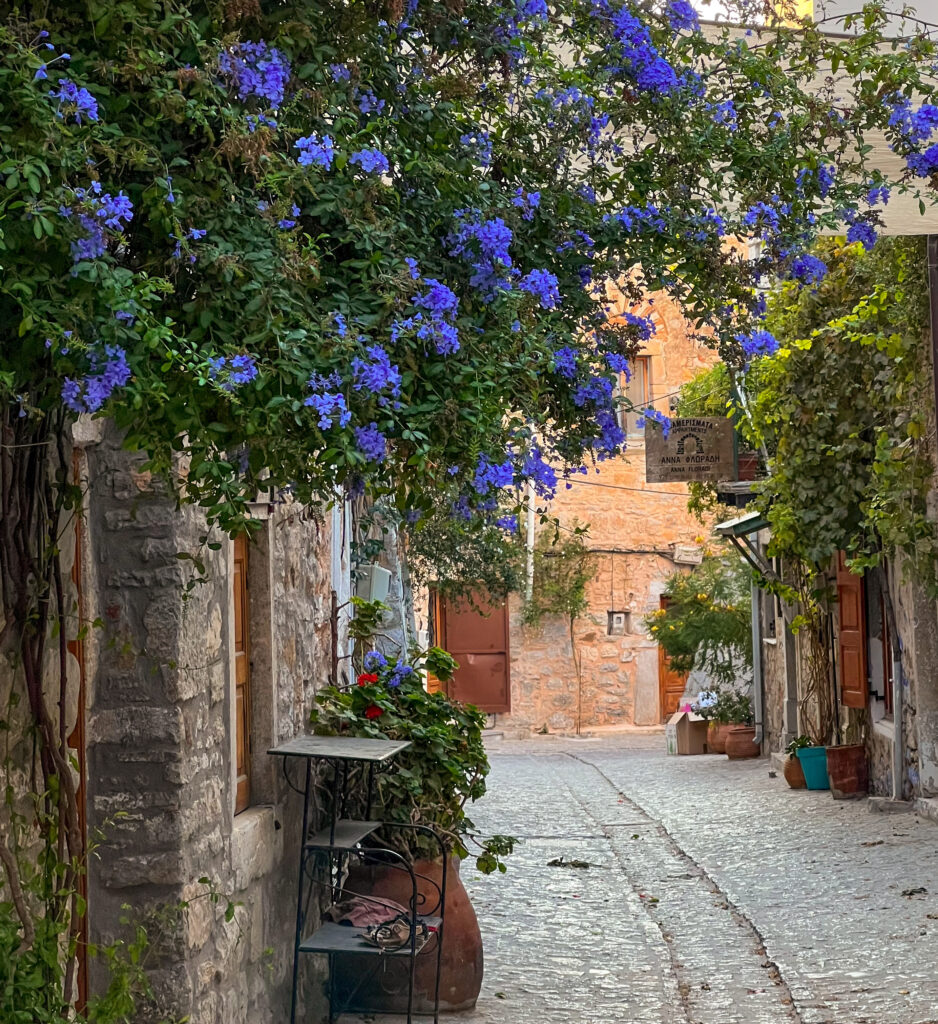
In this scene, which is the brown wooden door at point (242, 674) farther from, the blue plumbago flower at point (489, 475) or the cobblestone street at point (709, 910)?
the blue plumbago flower at point (489, 475)

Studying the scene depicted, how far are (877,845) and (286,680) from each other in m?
5.32

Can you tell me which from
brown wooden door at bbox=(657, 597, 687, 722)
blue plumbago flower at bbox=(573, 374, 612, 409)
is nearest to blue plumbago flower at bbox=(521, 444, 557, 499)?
blue plumbago flower at bbox=(573, 374, 612, 409)

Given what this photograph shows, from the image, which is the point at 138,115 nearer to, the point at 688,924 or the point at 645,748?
the point at 688,924

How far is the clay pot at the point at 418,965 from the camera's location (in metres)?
5.70

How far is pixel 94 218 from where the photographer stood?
8.02 ft

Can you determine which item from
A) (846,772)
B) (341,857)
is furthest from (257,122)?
(846,772)

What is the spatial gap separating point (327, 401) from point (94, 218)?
519mm

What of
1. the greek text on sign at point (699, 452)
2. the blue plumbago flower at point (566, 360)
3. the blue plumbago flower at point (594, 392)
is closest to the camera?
the blue plumbago flower at point (566, 360)

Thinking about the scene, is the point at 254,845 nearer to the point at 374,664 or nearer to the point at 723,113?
the point at 374,664

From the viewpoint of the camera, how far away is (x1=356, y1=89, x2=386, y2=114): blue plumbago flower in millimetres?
3338

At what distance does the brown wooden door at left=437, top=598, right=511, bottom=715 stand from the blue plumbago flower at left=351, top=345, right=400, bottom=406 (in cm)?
1872

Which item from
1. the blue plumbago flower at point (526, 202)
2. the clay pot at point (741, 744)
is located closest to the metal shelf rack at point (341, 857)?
the blue plumbago flower at point (526, 202)

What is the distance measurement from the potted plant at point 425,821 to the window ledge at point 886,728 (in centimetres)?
600

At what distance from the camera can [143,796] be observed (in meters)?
4.13
